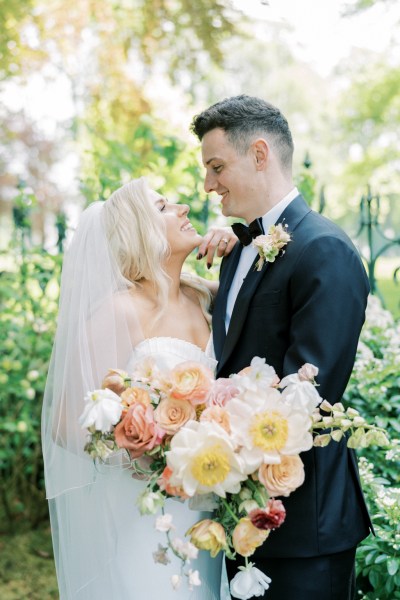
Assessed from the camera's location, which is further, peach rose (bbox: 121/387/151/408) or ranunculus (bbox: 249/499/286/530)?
peach rose (bbox: 121/387/151/408)

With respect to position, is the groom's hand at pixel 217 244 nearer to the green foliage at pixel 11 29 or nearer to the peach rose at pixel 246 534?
the peach rose at pixel 246 534

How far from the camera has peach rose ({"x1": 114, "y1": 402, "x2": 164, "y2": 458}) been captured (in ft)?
5.52

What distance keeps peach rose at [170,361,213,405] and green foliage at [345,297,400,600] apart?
1176 millimetres

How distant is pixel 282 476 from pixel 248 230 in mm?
1133

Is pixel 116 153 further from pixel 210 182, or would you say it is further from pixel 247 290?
pixel 247 290

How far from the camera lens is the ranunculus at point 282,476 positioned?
1620 mm

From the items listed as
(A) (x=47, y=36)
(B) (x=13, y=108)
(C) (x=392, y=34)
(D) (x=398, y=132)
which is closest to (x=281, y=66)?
(D) (x=398, y=132)

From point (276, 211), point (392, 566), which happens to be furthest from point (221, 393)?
point (392, 566)

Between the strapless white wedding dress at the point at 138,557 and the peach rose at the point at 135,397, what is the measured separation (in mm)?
669

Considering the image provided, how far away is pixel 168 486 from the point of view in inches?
64.4

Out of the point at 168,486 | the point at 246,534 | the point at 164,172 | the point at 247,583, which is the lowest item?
the point at 247,583

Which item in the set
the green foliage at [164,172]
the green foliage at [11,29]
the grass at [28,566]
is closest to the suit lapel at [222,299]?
the green foliage at [164,172]

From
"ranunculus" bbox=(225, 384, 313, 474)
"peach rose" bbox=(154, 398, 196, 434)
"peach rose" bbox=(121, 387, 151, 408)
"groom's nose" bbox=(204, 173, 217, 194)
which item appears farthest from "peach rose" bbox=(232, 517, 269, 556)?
"groom's nose" bbox=(204, 173, 217, 194)

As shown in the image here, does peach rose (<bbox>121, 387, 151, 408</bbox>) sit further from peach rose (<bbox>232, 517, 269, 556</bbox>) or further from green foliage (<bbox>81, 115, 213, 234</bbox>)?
green foliage (<bbox>81, 115, 213, 234</bbox>)
